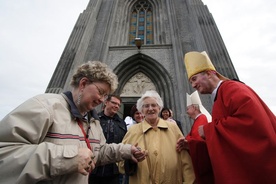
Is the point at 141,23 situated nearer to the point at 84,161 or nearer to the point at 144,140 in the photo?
the point at 144,140

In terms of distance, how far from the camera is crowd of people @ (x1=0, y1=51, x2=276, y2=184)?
0.83m

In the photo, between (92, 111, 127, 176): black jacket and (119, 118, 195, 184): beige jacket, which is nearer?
(119, 118, 195, 184): beige jacket

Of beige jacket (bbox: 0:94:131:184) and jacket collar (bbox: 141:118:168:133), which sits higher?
jacket collar (bbox: 141:118:168:133)

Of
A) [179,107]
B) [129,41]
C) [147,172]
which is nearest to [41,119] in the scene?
[147,172]

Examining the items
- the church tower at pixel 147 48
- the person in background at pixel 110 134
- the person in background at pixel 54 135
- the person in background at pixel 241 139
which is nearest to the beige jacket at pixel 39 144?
the person in background at pixel 54 135

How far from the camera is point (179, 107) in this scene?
6422mm

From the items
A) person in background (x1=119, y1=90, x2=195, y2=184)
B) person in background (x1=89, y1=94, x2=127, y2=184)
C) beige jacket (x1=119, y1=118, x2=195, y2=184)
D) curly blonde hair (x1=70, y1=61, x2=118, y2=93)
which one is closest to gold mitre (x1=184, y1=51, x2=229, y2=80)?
person in background (x1=119, y1=90, x2=195, y2=184)

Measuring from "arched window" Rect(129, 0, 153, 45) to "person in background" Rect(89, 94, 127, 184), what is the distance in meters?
7.51

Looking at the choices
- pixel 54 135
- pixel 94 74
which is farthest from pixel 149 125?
pixel 54 135

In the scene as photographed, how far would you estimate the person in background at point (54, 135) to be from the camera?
0.79 m

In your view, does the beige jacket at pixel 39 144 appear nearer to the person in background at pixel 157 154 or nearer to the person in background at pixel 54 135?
the person in background at pixel 54 135

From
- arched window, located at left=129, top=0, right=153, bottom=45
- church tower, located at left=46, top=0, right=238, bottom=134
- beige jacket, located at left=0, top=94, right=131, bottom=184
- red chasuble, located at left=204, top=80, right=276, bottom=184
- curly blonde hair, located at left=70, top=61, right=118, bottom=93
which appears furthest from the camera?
arched window, located at left=129, top=0, right=153, bottom=45

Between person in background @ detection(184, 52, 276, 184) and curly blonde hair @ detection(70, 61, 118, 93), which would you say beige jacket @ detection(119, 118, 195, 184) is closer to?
person in background @ detection(184, 52, 276, 184)

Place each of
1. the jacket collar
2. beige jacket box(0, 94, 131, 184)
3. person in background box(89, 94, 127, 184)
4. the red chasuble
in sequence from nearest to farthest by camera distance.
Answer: beige jacket box(0, 94, 131, 184) < the red chasuble < the jacket collar < person in background box(89, 94, 127, 184)
